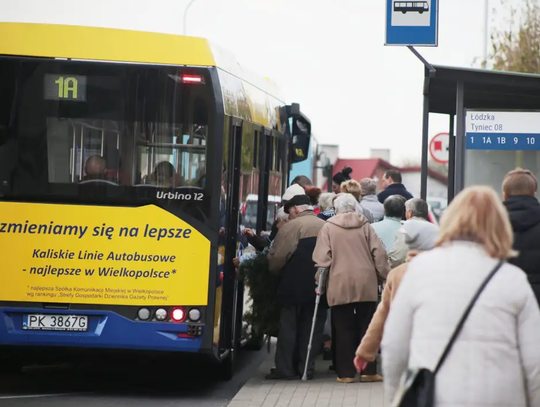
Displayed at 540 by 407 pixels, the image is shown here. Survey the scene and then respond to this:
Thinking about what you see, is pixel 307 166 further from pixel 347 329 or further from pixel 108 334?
pixel 108 334

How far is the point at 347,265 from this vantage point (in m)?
10.9

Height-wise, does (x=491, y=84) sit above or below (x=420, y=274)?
above

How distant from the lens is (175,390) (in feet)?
35.7

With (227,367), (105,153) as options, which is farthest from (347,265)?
(105,153)

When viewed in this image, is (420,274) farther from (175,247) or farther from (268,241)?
(268,241)

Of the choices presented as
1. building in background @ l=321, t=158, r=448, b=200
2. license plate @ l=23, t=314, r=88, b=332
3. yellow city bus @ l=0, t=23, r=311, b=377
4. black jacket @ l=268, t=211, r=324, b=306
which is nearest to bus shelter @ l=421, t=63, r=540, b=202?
black jacket @ l=268, t=211, r=324, b=306

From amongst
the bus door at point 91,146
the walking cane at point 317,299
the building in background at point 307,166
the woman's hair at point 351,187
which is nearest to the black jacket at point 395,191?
the woman's hair at point 351,187

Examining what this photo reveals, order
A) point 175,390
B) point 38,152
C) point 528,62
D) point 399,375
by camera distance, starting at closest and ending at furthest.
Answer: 1. point 399,375
2. point 38,152
3. point 175,390
4. point 528,62

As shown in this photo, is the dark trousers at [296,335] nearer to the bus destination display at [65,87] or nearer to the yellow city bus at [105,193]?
the yellow city bus at [105,193]

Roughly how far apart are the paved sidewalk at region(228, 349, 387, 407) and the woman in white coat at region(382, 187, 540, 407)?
4.99 metres

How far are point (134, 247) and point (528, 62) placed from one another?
27757mm

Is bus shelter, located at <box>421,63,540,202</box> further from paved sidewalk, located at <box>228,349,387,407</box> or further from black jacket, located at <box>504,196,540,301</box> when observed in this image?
black jacket, located at <box>504,196,540,301</box>

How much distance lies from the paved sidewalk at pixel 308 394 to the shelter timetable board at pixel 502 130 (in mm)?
2714

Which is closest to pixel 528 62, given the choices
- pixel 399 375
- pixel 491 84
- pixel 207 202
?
pixel 491 84
